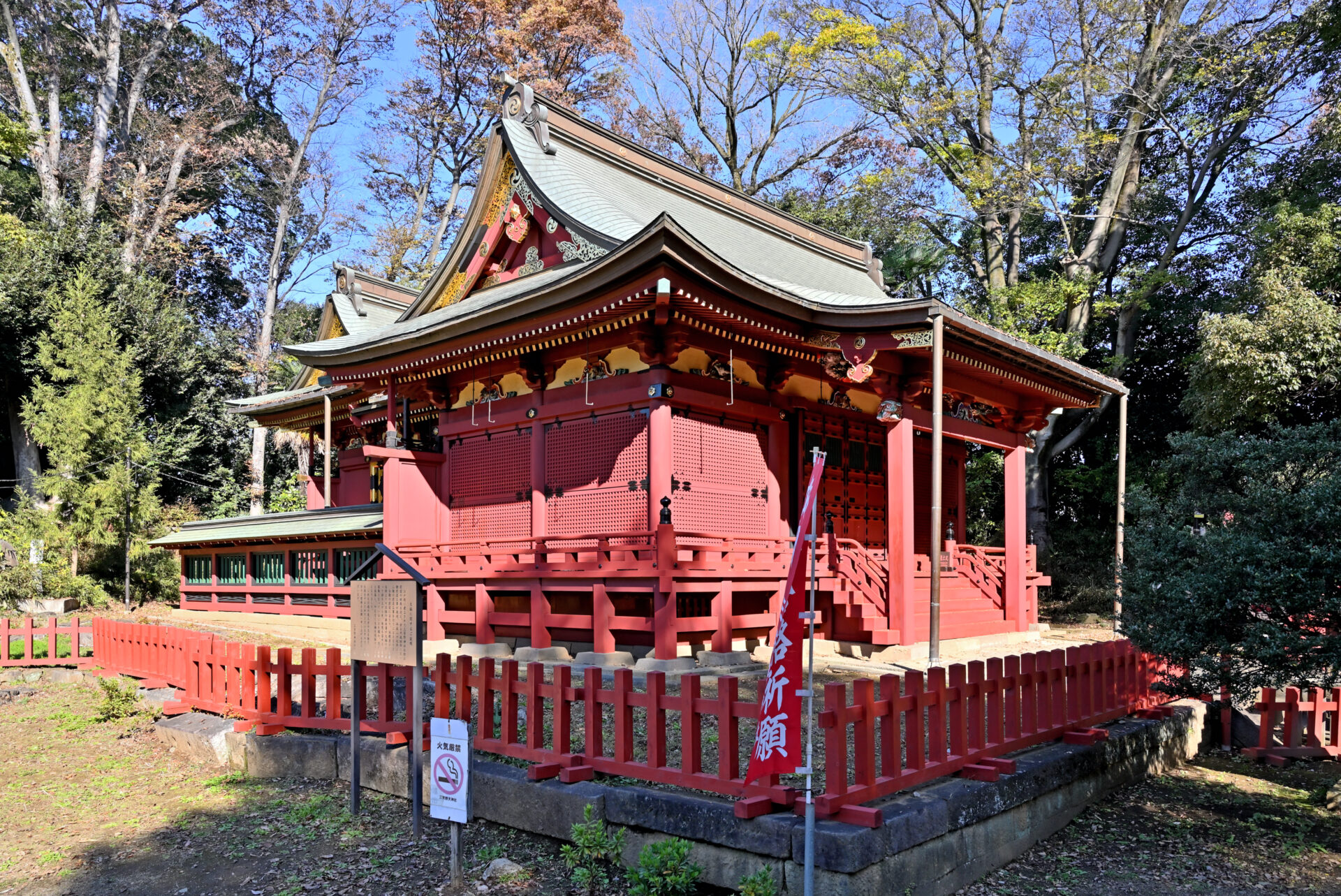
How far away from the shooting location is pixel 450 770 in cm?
518

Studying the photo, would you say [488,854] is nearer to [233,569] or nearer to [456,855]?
[456,855]

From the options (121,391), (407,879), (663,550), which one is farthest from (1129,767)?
(121,391)

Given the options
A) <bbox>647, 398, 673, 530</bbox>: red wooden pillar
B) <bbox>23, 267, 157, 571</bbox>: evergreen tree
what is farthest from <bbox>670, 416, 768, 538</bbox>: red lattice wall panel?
<bbox>23, 267, 157, 571</bbox>: evergreen tree

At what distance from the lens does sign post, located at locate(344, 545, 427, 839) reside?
6035 millimetres

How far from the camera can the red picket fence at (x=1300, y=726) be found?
880 cm

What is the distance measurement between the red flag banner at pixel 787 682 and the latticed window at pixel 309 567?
14.2 m

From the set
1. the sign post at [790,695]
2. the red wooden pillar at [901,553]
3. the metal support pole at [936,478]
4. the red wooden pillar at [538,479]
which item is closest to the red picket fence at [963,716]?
the sign post at [790,695]

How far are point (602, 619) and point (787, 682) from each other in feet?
23.5

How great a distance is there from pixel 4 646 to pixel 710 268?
1152 cm

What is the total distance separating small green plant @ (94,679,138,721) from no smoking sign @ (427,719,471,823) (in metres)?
6.35

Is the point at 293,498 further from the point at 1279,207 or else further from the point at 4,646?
the point at 1279,207

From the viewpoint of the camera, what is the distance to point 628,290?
432 inches

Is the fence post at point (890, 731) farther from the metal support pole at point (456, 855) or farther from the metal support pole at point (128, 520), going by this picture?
the metal support pole at point (128, 520)

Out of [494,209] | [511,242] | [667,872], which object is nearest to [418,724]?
[667,872]
